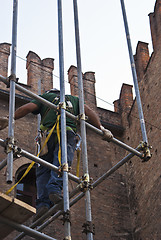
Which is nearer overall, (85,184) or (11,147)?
(11,147)

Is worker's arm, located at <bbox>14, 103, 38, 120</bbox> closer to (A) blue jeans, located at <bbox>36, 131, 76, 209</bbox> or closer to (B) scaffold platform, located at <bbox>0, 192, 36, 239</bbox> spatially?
(A) blue jeans, located at <bbox>36, 131, 76, 209</bbox>

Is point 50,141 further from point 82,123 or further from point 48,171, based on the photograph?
point 82,123

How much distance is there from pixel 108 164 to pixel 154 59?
243cm

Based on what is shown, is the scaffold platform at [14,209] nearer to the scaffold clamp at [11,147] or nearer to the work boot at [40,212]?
the scaffold clamp at [11,147]

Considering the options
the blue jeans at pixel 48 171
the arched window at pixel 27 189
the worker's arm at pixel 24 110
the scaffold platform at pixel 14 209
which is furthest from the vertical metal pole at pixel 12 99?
the arched window at pixel 27 189

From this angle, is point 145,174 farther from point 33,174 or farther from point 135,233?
point 33,174

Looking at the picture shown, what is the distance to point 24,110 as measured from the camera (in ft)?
27.0

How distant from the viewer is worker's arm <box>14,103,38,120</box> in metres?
8.19

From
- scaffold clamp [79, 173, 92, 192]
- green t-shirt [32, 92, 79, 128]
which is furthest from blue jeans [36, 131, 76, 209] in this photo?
scaffold clamp [79, 173, 92, 192]

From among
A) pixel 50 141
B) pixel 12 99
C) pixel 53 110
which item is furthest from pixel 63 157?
pixel 53 110

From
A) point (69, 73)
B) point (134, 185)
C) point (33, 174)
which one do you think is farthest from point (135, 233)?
point (69, 73)

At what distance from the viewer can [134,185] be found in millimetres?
12602

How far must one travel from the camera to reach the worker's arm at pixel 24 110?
8188 millimetres

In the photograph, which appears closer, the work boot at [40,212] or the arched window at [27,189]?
the work boot at [40,212]
